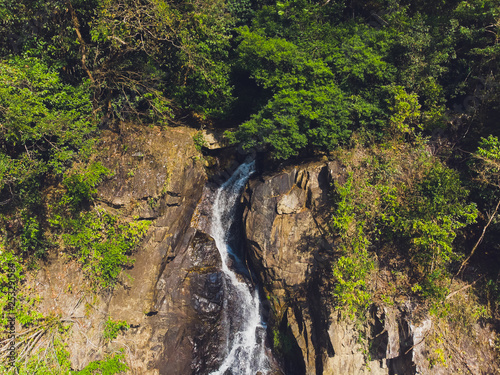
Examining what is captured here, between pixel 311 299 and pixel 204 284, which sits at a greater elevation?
pixel 311 299

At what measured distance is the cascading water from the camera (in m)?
10.3

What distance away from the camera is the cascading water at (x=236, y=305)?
10273 millimetres

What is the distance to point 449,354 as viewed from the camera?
8312 mm

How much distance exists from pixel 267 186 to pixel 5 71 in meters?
7.78

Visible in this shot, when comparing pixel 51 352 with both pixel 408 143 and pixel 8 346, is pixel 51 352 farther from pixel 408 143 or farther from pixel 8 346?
pixel 408 143

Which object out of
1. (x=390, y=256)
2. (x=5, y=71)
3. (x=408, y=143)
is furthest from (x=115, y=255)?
(x=408, y=143)

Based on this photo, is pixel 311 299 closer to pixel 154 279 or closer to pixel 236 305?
pixel 236 305

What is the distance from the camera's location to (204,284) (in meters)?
11.0

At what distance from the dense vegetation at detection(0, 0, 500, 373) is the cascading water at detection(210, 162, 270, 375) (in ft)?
6.93

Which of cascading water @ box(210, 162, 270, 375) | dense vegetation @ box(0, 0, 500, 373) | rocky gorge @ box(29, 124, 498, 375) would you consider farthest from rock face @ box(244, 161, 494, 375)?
cascading water @ box(210, 162, 270, 375)

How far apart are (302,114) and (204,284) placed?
6349 mm

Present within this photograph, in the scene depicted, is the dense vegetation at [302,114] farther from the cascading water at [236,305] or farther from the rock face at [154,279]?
the cascading water at [236,305]

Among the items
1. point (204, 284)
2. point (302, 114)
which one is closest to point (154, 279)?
point (204, 284)

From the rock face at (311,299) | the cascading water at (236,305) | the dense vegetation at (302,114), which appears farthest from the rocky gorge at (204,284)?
the dense vegetation at (302,114)
